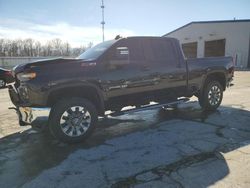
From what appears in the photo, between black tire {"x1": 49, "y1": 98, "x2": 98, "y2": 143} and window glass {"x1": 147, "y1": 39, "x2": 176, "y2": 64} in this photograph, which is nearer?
black tire {"x1": 49, "y1": 98, "x2": 98, "y2": 143}

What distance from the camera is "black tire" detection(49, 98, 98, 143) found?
187 inches

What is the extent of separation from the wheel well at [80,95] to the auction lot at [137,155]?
2.28 ft

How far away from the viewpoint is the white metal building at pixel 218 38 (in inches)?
1252

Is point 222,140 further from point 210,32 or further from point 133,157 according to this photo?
point 210,32

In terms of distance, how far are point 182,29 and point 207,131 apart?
36.3 meters

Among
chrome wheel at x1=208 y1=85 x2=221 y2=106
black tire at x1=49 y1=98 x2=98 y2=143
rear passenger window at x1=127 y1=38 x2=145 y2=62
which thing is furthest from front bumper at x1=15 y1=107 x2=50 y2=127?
A: chrome wheel at x1=208 y1=85 x2=221 y2=106

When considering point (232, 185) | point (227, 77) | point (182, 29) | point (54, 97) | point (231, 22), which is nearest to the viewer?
point (232, 185)

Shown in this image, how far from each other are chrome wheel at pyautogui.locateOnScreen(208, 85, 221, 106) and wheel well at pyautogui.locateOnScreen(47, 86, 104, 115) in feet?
11.8

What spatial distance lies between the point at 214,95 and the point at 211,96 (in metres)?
0.12

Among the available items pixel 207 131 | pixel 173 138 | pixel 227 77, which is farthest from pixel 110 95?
pixel 227 77

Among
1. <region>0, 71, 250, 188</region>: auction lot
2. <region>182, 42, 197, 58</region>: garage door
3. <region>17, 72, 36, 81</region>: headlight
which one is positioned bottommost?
<region>0, 71, 250, 188</region>: auction lot

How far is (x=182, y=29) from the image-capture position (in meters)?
39.5

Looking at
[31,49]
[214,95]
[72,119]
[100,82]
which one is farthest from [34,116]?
[31,49]

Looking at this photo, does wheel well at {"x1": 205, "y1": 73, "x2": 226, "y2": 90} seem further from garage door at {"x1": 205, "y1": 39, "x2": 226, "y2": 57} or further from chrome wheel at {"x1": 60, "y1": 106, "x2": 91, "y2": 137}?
garage door at {"x1": 205, "y1": 39, "x2": 226, "y2": 57}
